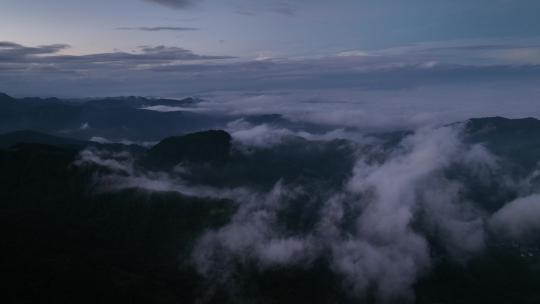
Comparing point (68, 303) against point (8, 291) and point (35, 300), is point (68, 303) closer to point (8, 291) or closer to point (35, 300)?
point (35, 300)

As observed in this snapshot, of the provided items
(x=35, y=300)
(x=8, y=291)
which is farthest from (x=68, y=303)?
(x=8, y=291)
